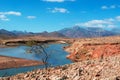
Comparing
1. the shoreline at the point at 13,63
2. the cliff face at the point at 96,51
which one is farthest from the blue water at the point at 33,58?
the cliff face at the point at 96,51

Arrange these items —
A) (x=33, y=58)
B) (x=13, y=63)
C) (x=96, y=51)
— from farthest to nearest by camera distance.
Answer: (x=33, y=58) → (x=96, y=51) → (x=13, y=63)

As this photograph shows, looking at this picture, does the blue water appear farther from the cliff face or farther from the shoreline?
the cliff face

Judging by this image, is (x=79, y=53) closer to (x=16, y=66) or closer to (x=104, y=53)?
(x=104, y=53)

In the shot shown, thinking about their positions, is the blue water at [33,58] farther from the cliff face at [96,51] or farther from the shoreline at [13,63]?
the cliff face at [96,51]

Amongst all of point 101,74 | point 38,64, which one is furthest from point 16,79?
point 38,64

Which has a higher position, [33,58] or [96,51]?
[96,51]

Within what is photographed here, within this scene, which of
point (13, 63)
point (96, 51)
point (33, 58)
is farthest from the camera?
point (33, 58)

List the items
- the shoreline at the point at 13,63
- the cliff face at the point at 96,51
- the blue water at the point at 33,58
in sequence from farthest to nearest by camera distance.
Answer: the cliff face at the point at 96,51, the shoreline at the point at 13,63, the blue water at the point at 33,58

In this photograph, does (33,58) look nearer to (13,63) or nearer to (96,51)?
(13,63)

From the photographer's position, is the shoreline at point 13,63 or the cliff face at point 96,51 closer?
the shoreline at point 13,63

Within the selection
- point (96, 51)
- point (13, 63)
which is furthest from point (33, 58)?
point (96, 51)

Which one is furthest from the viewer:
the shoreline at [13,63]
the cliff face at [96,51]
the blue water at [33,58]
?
the cliff face at [96,51]

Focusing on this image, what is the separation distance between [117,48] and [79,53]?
1825 centimetres

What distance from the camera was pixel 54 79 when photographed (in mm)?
21156
